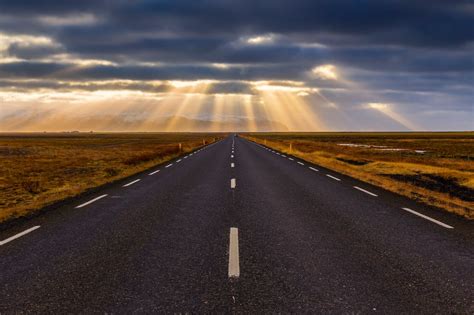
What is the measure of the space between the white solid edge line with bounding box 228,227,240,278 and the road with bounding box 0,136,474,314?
2 centimetres

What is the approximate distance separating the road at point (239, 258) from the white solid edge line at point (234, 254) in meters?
0.02

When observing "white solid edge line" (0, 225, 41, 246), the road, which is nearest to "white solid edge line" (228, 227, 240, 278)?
the road

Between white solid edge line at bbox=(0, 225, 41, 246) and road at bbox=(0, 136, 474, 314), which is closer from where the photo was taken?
road at bbox=(0, 136, 474, 314)

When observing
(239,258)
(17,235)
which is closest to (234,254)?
(239,258)

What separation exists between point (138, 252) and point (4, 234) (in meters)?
3.06

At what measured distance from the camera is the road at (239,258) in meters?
4.12

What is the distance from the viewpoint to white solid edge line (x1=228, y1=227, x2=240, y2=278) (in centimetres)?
495

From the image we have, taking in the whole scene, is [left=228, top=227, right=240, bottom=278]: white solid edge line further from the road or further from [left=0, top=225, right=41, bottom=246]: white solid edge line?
[left=0, top=225, right=41, bottom=246]: white solid edge line

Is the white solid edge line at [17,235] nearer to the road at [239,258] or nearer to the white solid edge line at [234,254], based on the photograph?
the road at [239,258]

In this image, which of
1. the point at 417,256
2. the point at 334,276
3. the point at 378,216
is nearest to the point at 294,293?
the point at 334,276

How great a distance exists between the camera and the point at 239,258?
18.1 ft

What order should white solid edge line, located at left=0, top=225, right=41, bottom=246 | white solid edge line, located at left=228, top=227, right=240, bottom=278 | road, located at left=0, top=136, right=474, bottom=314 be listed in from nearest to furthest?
road, located at left=0, top=136, right=474, bottom=314
white solid edge line, located at left=228, top=227, right=240, bottom=278
white solid edge line, located at left=0, top=225, right=41, bottom=246

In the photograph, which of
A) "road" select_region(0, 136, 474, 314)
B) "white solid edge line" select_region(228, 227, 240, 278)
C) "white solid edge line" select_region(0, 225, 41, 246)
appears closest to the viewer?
"road" select_region(0, 136, 474, 314)

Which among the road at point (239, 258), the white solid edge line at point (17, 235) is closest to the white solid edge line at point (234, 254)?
the road at point (239, 258)
